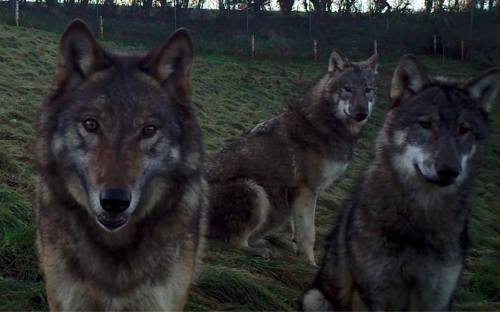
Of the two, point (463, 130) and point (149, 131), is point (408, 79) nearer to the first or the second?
point (463, 130)

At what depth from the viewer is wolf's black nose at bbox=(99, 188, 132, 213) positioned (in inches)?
107

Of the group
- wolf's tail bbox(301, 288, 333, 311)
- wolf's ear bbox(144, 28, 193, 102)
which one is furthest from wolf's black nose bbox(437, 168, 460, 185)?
wolf's ear bbox(144, 28, 193, 102)

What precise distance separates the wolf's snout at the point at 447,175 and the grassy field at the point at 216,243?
631 millimetres

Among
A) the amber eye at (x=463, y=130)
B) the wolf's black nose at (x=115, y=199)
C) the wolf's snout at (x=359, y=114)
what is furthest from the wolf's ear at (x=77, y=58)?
the wolf's snout at (x=359, y=114)

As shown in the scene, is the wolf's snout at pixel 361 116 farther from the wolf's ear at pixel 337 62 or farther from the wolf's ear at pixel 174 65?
the wolf's ear at pixel 174 65

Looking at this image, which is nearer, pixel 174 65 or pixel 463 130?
pixel 174 65

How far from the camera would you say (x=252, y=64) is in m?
24.6

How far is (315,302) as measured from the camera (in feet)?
13.8

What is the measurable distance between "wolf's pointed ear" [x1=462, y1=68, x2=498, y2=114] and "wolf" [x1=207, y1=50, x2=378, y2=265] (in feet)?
10.7

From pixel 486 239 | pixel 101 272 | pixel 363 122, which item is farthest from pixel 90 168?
pixel 486 239

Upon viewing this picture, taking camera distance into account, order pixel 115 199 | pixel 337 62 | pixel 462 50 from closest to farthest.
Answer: pixel 115 199 < pixel 337 62 < pixel 462 50

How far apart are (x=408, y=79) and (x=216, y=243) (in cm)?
335

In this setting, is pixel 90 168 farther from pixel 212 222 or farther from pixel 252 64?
pixel 252 64

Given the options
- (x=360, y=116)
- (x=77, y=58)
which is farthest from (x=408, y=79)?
(x=360, y=116)
